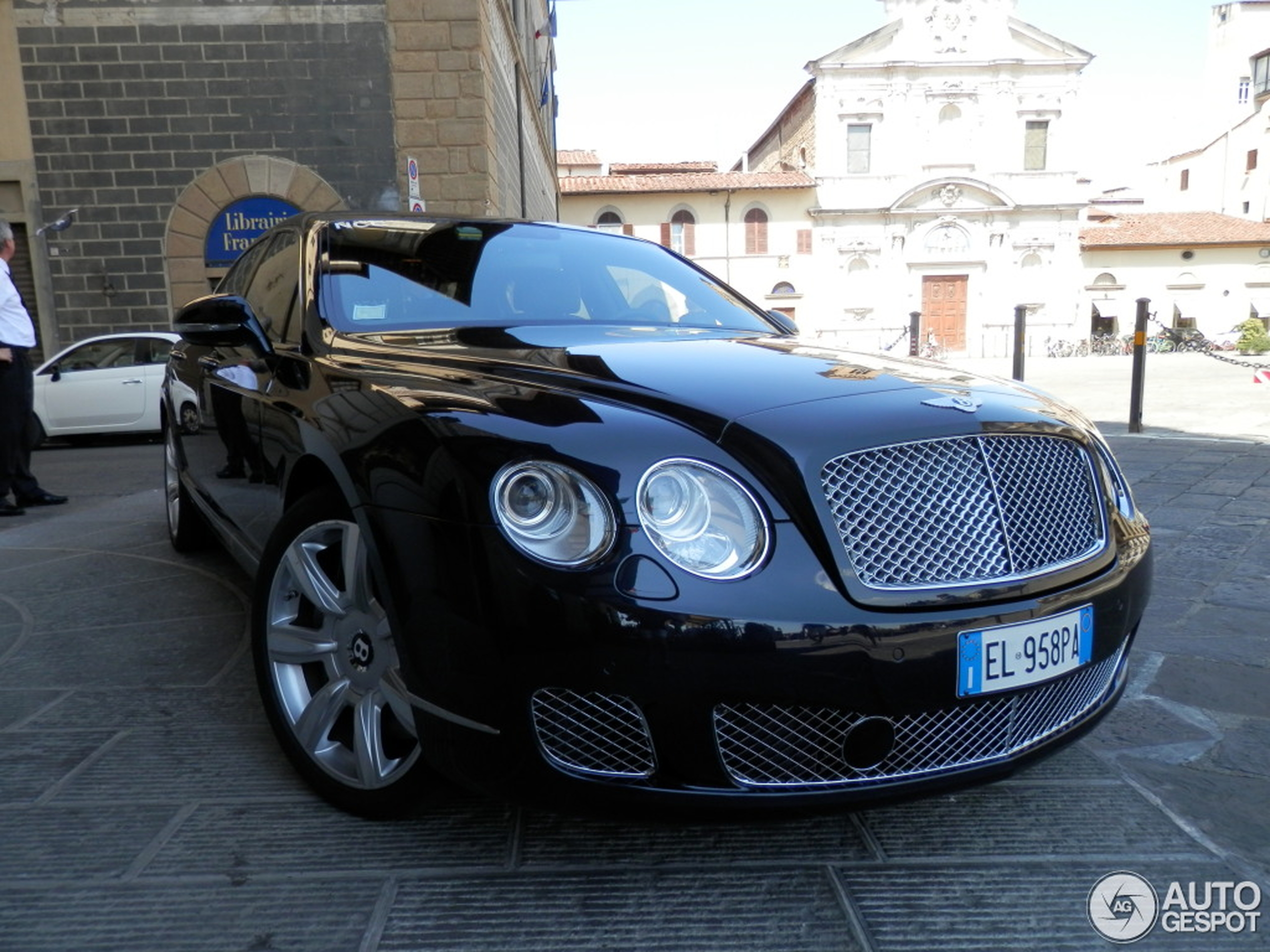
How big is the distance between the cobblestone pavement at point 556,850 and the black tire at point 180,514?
1.55 meters

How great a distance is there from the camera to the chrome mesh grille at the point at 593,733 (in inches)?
65.4

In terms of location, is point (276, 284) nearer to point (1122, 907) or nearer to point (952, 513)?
point (952, 513)

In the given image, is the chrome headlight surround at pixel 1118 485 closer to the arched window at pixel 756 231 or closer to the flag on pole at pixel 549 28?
the flag on pole at pixel 549 28

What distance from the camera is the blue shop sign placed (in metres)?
13.0

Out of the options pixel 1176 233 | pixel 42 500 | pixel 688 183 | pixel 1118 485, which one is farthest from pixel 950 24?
pixel 1118 485

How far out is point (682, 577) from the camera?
1.63 metres

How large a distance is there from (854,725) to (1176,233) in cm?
4997

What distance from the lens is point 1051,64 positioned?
4141 cm

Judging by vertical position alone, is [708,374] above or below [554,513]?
above

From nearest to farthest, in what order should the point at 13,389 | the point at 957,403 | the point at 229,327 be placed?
the point at 957,403
the point at 229,327
the point at 13,389

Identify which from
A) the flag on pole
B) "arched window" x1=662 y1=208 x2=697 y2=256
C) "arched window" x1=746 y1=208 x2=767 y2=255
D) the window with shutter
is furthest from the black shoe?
the window with shutter

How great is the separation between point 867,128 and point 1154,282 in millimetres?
14757

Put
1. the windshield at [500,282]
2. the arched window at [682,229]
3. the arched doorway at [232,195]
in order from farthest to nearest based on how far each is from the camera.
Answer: the arched window at [682,229] < the arched doorway at [232,195] < the windshield at [500,282]

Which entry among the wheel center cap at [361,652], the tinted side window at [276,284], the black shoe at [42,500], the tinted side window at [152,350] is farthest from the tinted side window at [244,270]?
the tinted side window at [152,350]
